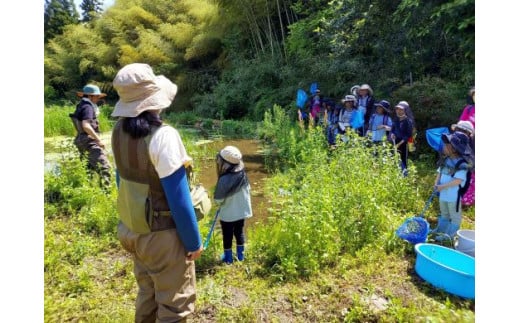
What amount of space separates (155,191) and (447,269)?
84.2 inches

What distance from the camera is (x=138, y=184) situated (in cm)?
171

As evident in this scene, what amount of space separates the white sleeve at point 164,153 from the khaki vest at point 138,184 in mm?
46

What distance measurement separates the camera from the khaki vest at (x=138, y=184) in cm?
167

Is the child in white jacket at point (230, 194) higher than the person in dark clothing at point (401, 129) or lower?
lower

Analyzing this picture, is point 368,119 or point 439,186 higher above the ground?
point 368,119

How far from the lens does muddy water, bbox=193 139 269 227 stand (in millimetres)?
4902

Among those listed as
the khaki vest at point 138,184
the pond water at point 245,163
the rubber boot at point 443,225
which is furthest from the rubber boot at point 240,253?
the rubber boot at point 443,225

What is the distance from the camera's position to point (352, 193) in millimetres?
3506

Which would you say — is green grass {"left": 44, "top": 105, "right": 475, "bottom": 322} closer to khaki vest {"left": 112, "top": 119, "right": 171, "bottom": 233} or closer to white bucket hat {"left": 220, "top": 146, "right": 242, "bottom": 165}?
white bucket hat {"left": 220, "top": 146, "right": 242, "bottom": 165}

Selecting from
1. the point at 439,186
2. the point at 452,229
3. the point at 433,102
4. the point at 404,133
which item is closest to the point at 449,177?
the point at 439,186

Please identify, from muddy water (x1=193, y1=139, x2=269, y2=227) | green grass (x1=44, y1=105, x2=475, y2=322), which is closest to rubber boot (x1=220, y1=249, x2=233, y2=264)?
green grass (x1=44, y1=105, x2=475, y2=322)

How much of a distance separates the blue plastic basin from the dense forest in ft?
6.63

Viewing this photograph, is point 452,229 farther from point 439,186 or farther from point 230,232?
point 230,232

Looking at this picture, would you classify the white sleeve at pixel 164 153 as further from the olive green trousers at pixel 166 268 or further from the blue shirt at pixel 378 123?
the blue shirt at pixel 378 123
